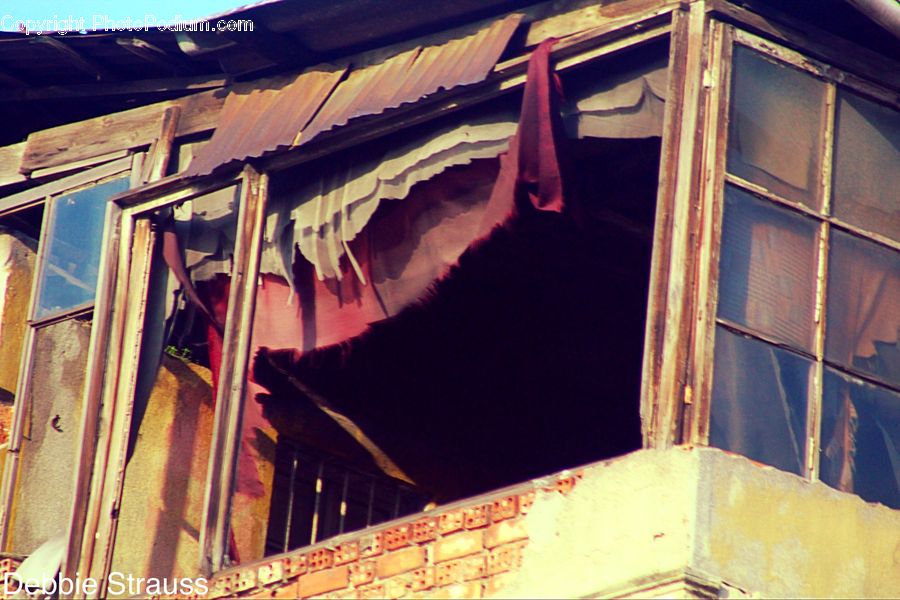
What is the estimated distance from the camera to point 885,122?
7508 millimetres

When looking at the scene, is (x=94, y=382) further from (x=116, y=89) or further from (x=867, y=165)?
(x=867, y=165)

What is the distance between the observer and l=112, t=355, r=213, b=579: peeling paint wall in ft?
29.9

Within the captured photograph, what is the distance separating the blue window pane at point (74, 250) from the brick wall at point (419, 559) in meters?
2.30

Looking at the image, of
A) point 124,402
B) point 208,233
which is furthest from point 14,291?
point 124,402

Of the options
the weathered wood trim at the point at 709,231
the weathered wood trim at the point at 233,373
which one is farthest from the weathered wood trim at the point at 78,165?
the weathered wood trim at the point at 709,231

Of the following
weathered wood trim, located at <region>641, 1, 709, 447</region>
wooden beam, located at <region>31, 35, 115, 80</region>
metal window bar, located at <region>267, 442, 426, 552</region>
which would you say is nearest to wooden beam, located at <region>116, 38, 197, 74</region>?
wooden beam, located at <region>31, 35, 115, 80</region>

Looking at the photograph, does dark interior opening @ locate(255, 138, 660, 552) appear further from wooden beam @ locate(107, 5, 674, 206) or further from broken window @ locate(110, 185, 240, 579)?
wooden beam @ locate(107, 5, 674, 206)

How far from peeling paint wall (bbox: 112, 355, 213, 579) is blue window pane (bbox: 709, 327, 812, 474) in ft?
11.8

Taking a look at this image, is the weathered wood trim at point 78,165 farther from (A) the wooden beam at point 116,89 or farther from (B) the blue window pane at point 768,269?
(B) the blue window pane at point 768,269

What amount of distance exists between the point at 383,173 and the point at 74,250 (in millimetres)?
2088

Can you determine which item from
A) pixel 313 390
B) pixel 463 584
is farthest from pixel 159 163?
pixel 463 584

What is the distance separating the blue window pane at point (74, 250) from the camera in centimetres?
930

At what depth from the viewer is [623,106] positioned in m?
7.50

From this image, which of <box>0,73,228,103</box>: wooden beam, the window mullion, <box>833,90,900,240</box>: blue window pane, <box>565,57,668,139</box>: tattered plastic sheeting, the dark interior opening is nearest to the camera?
the window mullion
